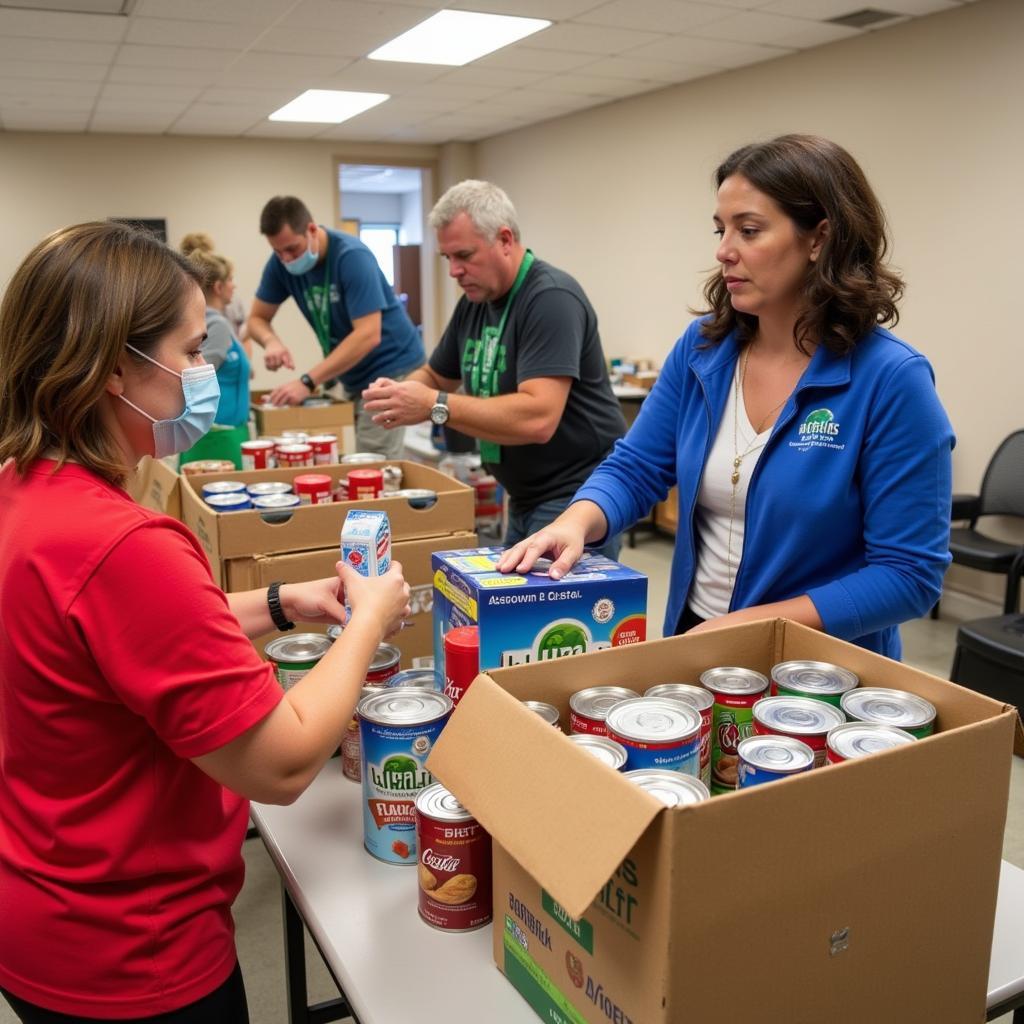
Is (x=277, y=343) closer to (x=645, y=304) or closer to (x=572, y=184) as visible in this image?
(x=645, y=304)

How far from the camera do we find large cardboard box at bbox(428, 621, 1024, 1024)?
0.75m

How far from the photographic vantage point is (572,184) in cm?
762

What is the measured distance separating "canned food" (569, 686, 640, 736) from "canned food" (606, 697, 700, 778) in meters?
0.03

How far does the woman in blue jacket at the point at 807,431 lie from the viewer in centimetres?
139

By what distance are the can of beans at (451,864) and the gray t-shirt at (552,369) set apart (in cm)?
150

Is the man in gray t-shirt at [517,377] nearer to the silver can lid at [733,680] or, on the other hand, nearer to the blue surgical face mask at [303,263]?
the silver can lid at [733,680]

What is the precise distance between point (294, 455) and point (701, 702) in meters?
1.73

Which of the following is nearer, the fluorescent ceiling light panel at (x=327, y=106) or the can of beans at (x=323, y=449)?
the can of beans at (x=323, y=449)

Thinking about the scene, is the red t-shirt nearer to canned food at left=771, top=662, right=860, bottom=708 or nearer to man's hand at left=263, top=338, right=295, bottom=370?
canned food at left=771, top=662, right=860, bottom=708

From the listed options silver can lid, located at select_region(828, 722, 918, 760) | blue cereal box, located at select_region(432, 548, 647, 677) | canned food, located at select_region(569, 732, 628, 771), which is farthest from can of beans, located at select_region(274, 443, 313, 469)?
silver can lid, located at select_region(828, 722, 918, 760)

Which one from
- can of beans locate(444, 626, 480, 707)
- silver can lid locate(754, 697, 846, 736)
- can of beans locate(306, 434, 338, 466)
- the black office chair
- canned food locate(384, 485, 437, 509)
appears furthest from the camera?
the black office chair

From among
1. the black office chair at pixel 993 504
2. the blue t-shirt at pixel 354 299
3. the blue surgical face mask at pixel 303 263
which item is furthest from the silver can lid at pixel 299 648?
the black office chair at pixel 993 504

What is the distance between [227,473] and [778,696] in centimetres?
175

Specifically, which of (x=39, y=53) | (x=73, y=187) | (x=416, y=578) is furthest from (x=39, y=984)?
(x=73, y=187)
